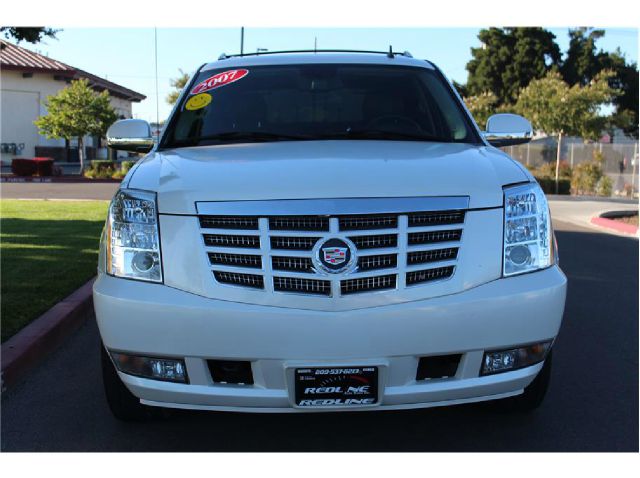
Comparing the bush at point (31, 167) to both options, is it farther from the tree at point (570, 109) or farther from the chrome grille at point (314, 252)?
the chrome grille at point (314, 252)

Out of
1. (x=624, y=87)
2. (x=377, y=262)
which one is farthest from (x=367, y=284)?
(x=624, y=87)

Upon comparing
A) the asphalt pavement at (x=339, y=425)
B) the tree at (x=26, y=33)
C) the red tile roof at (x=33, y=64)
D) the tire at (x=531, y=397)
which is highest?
the red tile roof at (x=33, y=64)

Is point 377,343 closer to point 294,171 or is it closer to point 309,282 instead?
point 309,282

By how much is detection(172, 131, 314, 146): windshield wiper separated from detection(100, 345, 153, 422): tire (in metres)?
1.24

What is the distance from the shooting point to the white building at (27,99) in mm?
37253

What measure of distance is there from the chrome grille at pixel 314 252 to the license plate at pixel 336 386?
0.98 ft

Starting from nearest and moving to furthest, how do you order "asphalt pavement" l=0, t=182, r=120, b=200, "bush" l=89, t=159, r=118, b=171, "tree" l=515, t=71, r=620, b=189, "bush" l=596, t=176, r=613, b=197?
"asphalt pavement" l=0, t=182, r=120, b=200 → "bush" l=596, t=176, r=613, b=197 → "bush" l=89, t=159, r=118, b=171 → "tree" l=515, t=71, r=620, b=189

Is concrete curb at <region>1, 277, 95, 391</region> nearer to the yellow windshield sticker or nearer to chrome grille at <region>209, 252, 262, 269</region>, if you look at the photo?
the yellow windshield sticker

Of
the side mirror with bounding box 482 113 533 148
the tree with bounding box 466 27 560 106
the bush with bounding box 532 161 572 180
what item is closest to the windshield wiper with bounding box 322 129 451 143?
the side mirror with bounding box 482 113 533 148

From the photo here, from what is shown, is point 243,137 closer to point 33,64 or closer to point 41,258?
point 41,258

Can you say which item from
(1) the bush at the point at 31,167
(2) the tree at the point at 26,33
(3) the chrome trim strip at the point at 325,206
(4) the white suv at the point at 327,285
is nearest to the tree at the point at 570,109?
(1) the bush at the point at 31,167

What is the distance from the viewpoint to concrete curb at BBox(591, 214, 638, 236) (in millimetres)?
13216

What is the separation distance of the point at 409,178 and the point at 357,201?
0.88 feet

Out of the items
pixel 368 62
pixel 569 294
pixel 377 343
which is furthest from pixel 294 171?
pixel 569 294
